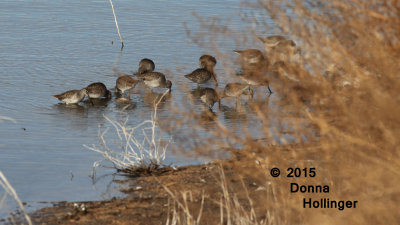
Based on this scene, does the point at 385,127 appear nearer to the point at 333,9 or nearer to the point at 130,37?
the point at 333,9

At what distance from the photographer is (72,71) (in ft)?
47.2

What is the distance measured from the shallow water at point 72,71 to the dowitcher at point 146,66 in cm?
42

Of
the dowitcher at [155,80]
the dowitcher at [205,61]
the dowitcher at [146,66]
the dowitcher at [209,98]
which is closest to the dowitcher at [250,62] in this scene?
the dowitcher at [205,61]

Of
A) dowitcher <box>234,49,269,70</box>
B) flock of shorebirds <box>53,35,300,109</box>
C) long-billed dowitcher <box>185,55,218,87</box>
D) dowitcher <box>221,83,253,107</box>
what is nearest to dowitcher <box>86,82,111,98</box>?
flock of shorebirds <box>53,35,300,109</box>

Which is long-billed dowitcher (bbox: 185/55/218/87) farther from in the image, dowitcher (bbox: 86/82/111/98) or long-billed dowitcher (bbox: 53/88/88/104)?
long-billed dowitcher (bbox: 53/88/88/104)

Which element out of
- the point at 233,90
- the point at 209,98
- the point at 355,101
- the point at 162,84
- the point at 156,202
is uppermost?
the point at 355,101

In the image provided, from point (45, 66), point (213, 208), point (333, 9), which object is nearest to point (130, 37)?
point (45, 66)

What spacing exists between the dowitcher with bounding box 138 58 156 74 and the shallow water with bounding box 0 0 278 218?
1.39ft

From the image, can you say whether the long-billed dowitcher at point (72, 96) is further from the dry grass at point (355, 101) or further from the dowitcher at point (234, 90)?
the dry grass at point (355, 101)

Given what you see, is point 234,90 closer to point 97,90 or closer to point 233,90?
point 233,90

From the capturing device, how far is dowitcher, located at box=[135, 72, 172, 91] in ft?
44.6

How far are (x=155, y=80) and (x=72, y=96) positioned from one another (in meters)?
1.98

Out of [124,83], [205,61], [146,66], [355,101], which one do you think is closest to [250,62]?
[355,101]

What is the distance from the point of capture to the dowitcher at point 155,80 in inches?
535
